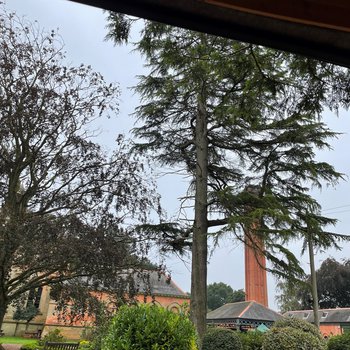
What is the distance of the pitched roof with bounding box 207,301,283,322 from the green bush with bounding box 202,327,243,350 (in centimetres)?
1502

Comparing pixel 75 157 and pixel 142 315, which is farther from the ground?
pixel 75 157

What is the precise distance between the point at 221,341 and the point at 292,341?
185 cm

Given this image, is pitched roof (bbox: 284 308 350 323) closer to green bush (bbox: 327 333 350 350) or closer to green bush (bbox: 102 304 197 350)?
green bush (bbox: 327 333 350 350)

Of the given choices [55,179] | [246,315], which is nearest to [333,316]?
[246,315]

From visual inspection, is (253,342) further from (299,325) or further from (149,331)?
(149,331)

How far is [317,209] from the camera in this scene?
1104cm

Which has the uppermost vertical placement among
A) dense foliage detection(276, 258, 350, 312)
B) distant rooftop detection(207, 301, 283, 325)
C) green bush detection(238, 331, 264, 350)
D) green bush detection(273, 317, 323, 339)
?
dense foliage detection(276, 258, 350, 312)

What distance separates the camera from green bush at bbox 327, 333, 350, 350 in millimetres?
8805

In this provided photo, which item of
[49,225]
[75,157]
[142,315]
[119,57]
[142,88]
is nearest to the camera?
[142,315]

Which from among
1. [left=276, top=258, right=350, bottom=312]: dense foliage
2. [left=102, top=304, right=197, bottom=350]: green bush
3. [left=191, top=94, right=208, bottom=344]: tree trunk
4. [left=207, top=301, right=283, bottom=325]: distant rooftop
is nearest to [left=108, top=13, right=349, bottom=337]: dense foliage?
[left=191, top=94, right=208, bottom=344]: tree trunk

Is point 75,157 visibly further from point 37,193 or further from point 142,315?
point 142,315

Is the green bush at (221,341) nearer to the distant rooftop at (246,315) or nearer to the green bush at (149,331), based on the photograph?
the green bush at (149,331)

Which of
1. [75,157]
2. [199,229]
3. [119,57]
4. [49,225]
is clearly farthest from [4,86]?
[199,229]

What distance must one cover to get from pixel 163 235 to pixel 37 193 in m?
4.45
